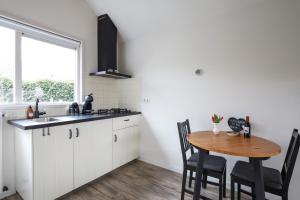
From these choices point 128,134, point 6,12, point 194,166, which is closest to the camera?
point 194,166

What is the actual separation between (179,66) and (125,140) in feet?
4.94

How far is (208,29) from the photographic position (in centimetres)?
237

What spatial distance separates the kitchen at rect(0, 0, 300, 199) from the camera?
1921mm

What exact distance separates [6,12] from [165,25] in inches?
81.9

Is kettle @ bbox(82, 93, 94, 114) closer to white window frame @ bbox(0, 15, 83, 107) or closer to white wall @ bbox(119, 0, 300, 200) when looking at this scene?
white window frame @ bbox(0, 15, 83, 107)

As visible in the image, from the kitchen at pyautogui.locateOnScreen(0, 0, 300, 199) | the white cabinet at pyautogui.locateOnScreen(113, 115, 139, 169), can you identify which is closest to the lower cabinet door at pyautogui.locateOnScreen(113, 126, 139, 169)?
the white cabinet at pyautogui.locateOnScreen(113, 115, 139, 169)

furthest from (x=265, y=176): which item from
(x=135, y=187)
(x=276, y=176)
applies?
(x=135, y=187)

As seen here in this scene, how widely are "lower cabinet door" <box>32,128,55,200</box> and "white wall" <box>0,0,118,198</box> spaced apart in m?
0.58

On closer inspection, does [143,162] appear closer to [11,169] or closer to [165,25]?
[11,169]

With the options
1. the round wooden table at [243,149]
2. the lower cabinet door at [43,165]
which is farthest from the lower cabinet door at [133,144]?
the round wooden table at [243,149]

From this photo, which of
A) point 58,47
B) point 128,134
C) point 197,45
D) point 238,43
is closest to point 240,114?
point 238,43

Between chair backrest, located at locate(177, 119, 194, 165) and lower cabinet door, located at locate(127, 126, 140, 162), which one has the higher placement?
chair backrest, located at locate(177, 119, 194, 165)

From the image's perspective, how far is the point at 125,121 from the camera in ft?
9.16

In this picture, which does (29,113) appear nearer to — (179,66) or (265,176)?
(179,66)
